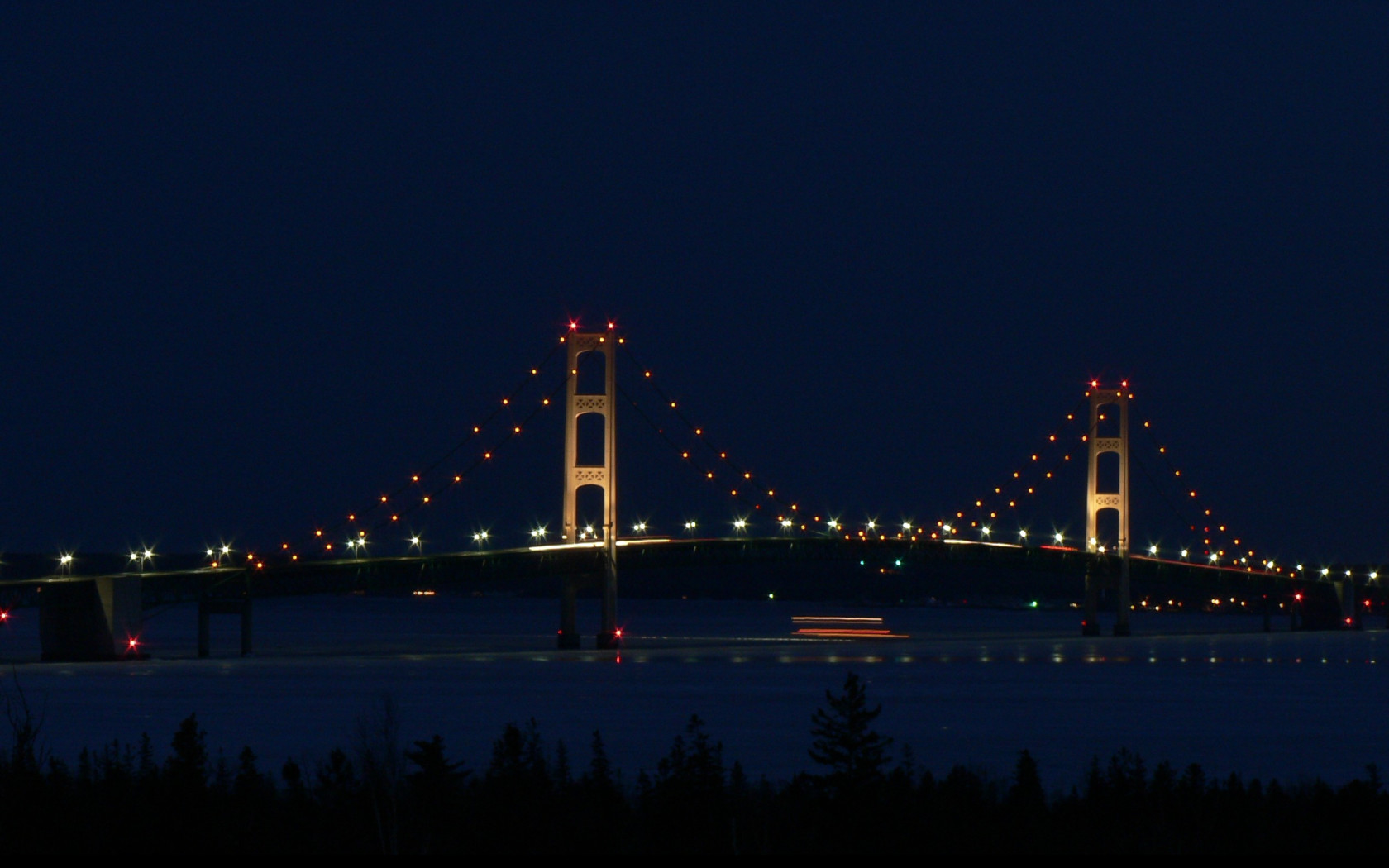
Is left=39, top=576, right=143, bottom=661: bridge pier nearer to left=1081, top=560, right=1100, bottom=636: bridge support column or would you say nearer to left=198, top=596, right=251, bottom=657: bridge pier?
left=198, top=596, right=251, bottom=657: bridge pier

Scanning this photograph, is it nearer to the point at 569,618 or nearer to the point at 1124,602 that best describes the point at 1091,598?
the point at 1124,602

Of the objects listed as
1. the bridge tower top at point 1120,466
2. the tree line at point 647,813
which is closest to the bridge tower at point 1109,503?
the bridge tower top at point 1120,466

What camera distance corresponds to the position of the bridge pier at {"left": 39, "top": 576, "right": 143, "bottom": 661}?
55531 mm

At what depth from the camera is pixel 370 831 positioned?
632 inches

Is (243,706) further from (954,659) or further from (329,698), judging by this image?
(954,659)

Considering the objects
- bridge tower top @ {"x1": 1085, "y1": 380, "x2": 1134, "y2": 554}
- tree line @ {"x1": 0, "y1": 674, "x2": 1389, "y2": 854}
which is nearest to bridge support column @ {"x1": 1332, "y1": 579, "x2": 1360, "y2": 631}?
bridge tower top @ {"x1": 1085, "y1": 380, "x2": 1134, "y2": 554}

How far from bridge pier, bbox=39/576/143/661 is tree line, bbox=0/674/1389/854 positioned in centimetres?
3853

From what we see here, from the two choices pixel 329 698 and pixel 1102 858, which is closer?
pixel 1102 858

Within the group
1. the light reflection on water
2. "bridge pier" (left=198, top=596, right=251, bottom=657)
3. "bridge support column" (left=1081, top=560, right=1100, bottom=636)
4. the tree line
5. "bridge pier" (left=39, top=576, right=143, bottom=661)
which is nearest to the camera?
the tree line

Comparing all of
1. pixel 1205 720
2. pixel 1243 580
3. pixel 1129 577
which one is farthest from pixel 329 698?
pixel 1243 580

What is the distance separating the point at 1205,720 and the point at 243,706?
15.7 m

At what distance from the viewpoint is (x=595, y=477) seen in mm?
66688

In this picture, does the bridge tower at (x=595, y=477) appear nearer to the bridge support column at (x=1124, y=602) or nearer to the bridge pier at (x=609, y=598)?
the bridge pier at (x=609, y=598)

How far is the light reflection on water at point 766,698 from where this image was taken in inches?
1145
